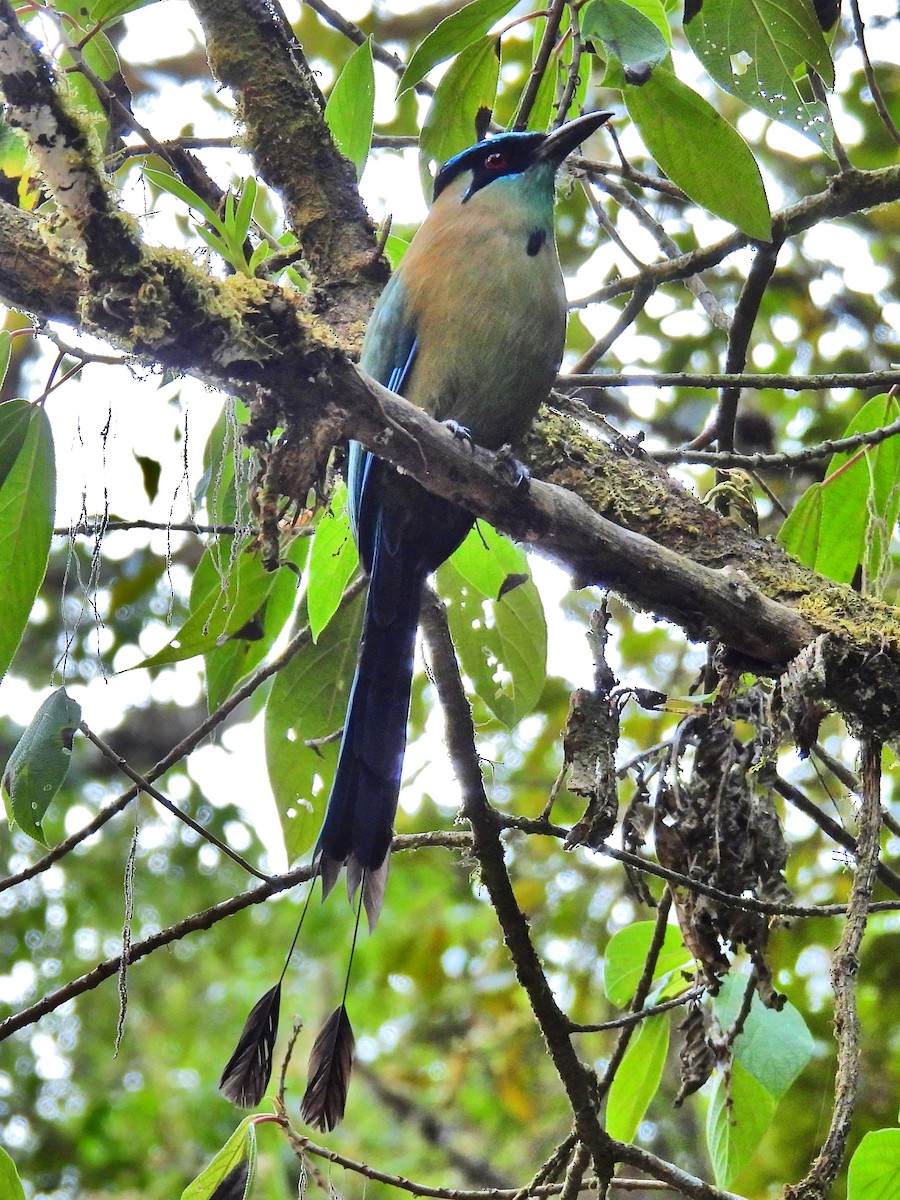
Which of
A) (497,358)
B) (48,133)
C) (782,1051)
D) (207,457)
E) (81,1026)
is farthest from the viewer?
(81,1026)

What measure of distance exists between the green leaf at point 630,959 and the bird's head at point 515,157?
1553 millimetres

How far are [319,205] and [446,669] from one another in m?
0.92

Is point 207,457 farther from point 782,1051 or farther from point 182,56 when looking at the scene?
point 182,56

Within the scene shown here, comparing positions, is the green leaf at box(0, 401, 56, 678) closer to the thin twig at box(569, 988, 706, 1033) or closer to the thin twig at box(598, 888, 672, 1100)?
the thin twig at box(569, 988, 706, 1033)

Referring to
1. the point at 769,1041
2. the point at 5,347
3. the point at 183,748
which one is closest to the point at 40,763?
the point at 183,748

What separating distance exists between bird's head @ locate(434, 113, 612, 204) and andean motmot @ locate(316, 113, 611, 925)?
27 cm

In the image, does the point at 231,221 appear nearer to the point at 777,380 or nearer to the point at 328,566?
the point at 328,566

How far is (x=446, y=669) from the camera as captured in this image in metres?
2.04

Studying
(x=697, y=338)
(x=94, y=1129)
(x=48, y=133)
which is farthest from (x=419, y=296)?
(x=94, y=1129)

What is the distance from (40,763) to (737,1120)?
1.30 metres

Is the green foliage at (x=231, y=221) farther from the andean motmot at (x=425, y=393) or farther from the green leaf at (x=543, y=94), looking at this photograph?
the green leaf at (x=543, y=94)

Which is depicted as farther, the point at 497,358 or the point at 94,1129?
the point at 94,1129

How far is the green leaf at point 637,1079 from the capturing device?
218 cm

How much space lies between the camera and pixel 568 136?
247 cm
